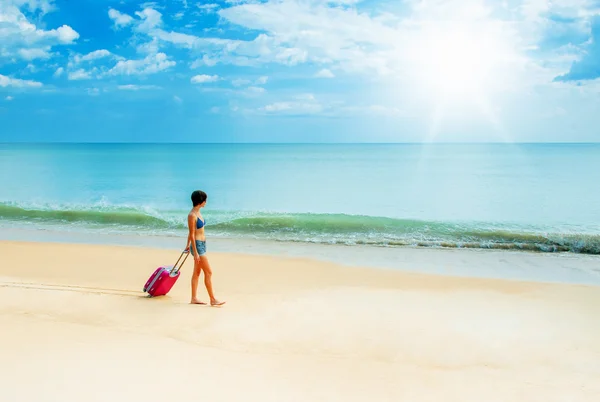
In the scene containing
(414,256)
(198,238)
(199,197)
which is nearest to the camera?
(199,197)

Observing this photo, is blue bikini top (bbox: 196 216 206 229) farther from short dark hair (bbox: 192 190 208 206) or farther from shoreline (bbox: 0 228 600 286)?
shoreline (bbox: 0 228 600 286)

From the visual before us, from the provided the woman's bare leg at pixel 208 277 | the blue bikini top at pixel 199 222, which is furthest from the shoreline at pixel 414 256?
the blue bikini top at pixel 199 222

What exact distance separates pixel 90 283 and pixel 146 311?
113 inches

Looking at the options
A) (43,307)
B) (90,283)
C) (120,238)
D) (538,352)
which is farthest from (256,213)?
(538,352)

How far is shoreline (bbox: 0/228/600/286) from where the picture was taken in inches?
425

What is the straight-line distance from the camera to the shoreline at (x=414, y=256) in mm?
10805

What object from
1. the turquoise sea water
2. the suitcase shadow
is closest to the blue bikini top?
the suitcase shadow

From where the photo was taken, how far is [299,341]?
5.79 meters

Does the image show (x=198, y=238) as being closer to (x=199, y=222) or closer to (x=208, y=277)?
(x=199, y=222)

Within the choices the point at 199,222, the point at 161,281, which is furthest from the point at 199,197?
the point at 161,281

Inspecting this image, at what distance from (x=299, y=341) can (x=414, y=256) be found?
756 centimetres

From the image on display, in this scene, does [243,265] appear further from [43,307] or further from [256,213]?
[256,213]

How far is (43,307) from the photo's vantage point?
22.0 ft

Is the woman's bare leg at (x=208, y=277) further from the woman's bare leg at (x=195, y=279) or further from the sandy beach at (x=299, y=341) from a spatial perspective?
the sandy beach at (x=299, y=341)
